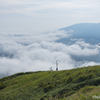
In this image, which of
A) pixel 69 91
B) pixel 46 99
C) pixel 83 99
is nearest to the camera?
pixel 83 99

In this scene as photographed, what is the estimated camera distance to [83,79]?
17.4m

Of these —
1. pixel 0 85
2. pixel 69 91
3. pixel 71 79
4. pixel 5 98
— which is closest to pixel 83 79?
pixel 71 79

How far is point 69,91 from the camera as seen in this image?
48.0ft

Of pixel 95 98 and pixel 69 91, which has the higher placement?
pixel 95 98

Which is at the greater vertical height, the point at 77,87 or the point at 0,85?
the point at 77,87

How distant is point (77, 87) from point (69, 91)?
3.93ft

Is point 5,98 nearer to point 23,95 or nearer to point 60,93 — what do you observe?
point 23,95

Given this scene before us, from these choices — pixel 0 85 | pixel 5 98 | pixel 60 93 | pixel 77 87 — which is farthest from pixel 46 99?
pixel 0 85

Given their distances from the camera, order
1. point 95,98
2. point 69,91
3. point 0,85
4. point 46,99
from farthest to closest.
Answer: point 0,85, point 69,91, point 46,99, point 95,98

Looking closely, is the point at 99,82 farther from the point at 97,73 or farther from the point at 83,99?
the point at 83,99

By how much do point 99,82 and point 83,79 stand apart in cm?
268

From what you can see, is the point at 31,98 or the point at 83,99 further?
the point at 31,98

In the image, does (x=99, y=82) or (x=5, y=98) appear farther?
(x=5, y=98)

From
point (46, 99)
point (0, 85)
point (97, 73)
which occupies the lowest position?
point (0, 85)
